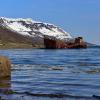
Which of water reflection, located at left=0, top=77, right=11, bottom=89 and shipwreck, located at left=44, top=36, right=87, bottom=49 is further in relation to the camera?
shipwreck, located at left=44, top=36, right=87, bottom=49

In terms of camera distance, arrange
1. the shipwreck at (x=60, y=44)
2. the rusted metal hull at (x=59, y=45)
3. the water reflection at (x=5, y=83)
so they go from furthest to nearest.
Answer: the rusted metal hull at (x=59, y=45), the shipwreck at (x=60, y=44), the water reflection at (x=5, y=83)

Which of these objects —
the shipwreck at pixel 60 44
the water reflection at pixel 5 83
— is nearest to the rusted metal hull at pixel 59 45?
the shipwreck at pixel 60 44

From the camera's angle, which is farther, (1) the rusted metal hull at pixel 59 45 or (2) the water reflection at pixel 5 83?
(1) the rusted metal hull at pixel 59 45

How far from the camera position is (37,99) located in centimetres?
1967

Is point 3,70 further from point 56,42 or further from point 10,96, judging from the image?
point 56,42

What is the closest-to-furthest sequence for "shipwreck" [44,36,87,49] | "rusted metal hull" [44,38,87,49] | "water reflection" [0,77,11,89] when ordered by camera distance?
"water reflection" [0,77,11,89] < "shipwreck" [44,36,87,49] < "rusted metal hull" [44,38,87,49]

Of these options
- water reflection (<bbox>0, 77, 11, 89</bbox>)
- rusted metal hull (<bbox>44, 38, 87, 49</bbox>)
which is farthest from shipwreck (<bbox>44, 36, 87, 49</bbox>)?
water reflection (<bbox>0, 77, 11, 89</bbox>)

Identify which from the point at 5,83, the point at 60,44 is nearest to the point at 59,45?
the point at 60,44

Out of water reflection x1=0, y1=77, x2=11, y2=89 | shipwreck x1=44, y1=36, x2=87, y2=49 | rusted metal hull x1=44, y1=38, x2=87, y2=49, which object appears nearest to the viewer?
water reflection x1=0, y1=77, x2=11, y2=89

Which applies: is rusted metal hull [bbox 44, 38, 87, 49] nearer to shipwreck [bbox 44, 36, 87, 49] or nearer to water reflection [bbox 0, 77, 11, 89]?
shipwreck [bbox 44, 36, 87, 49]

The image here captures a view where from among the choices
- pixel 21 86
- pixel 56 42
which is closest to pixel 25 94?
pixel 21 86

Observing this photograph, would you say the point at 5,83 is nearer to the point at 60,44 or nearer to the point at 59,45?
the point at 59,45

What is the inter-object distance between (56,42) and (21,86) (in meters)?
131

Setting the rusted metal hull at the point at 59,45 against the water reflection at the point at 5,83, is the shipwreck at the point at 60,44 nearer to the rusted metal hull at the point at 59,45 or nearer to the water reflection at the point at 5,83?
the rusted metal hull at the point at 59,45
